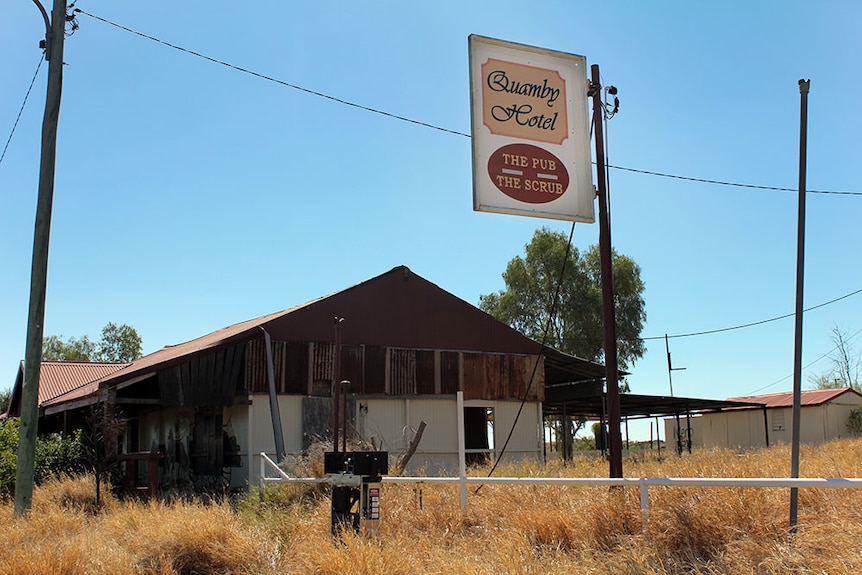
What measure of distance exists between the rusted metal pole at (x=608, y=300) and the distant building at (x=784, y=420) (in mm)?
27829

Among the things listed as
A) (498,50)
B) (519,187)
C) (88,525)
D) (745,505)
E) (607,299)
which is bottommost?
(88,525)

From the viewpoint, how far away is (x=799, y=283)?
24.3ft

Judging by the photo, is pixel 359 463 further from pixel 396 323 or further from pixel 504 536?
pixel 396 323

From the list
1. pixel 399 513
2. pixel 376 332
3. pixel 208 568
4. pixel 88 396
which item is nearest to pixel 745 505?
pixel 399 513

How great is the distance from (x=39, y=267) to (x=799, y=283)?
438 inches

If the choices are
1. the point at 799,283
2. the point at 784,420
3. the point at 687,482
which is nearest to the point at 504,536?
the point at 687,482

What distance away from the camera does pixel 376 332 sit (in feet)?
70.3

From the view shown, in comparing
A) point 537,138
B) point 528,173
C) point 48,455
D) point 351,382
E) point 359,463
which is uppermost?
point 537,138

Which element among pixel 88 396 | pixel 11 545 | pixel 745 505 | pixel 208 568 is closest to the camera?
pixel 745 505

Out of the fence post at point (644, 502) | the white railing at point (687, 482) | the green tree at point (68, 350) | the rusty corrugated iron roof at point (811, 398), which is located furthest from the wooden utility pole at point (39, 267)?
the green tree at point (68, 350)

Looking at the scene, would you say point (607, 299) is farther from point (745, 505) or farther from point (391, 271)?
point (391, 271)

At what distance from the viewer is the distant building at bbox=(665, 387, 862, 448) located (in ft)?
121

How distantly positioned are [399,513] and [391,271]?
1244 centimetres

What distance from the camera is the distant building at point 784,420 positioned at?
1448 inches
